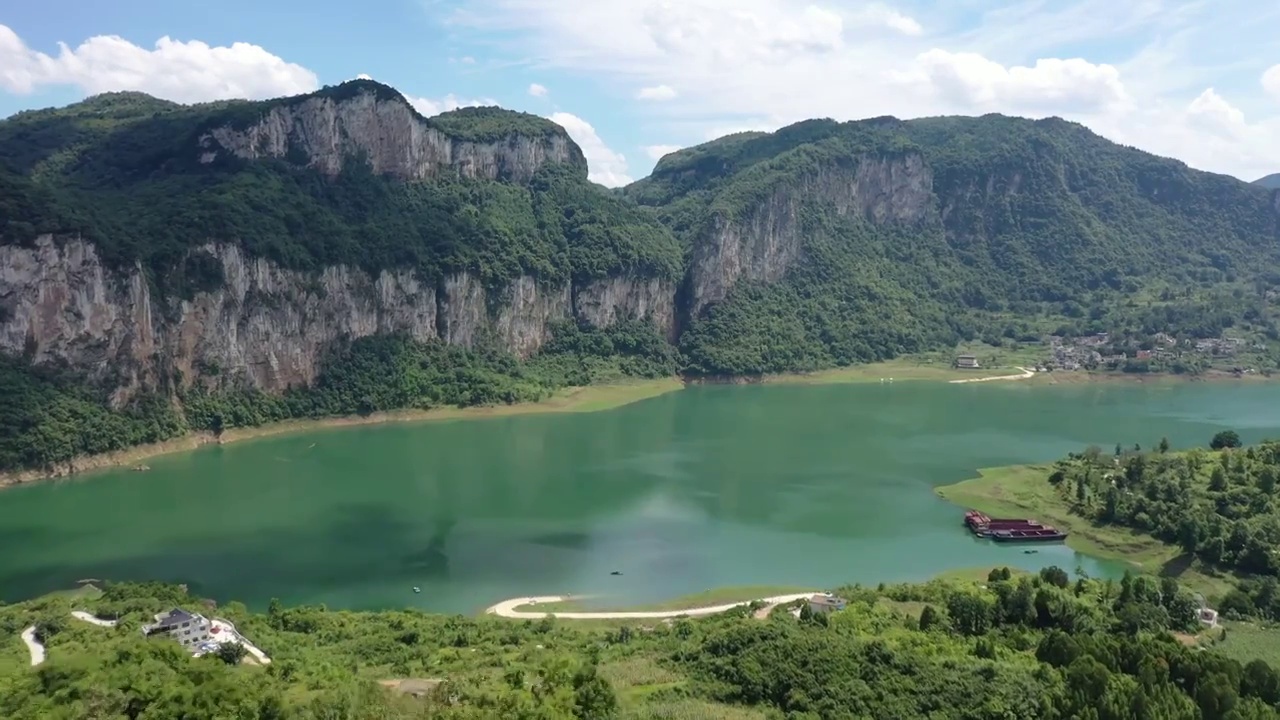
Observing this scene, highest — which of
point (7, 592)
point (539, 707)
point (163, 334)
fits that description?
point (163, 334)

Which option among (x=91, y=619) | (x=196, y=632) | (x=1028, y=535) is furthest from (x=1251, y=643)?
(x=91, y=619)

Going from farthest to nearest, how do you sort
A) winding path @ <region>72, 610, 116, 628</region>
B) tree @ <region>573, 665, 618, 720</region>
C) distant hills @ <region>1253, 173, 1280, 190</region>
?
distant hills @ <region>1253, 173, 1280, 190</region>
winding path @ <region>72, 610, 116, 628</region>
tree @ <region>573, 665, 618, 720</region>

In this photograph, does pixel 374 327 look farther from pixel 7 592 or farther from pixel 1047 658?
pixel 1047 658

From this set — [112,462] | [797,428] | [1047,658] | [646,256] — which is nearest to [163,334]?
[112,462]

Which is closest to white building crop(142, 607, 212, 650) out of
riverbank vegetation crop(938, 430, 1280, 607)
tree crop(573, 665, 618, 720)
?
tree crop(573, 665, 618, 720)

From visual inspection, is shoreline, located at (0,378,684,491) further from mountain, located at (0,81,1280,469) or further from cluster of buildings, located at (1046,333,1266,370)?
cluster of buildings, located at (1046,333,1266,370)

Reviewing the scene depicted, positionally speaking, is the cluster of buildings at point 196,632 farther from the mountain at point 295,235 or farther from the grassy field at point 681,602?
the mountain at point 295,235
